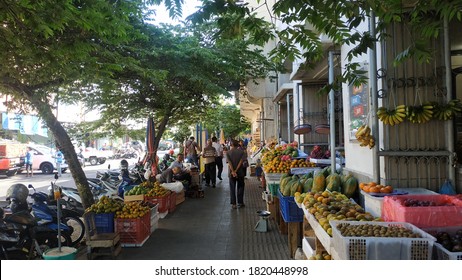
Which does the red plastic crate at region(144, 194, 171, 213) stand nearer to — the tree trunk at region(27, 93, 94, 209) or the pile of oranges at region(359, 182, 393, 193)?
the tree trunk at region(27, 93, 94, 209)

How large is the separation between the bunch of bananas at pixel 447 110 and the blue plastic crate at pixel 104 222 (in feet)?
16.5

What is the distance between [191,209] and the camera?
9.24 meters

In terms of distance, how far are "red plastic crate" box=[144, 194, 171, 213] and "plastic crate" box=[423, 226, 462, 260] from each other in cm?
596

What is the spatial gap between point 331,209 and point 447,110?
1.78 m

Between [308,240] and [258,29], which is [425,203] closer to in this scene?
[308,240]

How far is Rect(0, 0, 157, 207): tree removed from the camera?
3.80 metres

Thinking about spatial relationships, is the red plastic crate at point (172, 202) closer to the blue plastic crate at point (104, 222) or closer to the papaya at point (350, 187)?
the blue plastic crate at point (104, 222)

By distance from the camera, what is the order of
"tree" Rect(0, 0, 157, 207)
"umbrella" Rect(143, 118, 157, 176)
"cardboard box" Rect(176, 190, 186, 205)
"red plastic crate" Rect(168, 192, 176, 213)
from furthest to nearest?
"umbrella" Rect(143, 118, 157, 176), "cardboard box" Rect(176, 190, 186, 205), "red plastic crate" Rect(168, 192, 176, 213), "tree" Rect(0, 0, 157, 207)

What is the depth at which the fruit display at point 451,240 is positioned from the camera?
8.84 feet

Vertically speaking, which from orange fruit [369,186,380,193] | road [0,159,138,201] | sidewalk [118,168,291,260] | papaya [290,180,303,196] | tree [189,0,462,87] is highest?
tree [189,0,462,87]

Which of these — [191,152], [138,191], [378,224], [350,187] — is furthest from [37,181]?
[378,224]

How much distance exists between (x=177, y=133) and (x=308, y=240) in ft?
65.0

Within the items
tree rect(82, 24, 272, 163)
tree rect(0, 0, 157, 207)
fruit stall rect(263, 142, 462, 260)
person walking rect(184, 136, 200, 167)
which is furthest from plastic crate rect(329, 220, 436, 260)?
person walking rect(184, 136, 200, 167)

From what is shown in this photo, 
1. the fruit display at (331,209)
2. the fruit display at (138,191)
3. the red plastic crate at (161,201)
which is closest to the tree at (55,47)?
the fruit display at (138,191)
